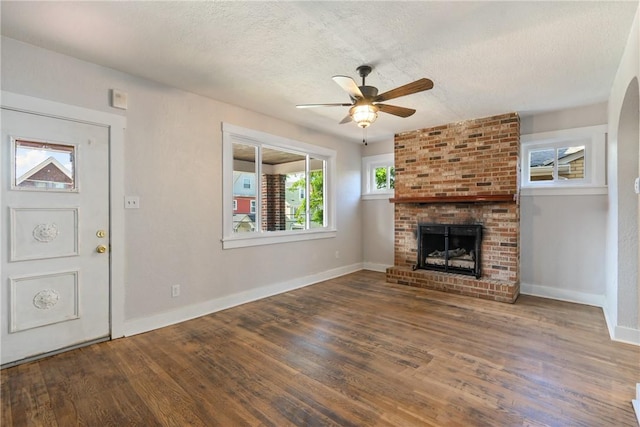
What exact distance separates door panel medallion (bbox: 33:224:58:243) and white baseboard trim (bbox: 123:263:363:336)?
1.00 meters

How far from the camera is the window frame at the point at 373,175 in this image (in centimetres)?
573

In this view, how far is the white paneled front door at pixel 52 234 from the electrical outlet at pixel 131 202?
0.15 metres

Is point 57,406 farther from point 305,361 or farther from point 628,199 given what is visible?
point 628,199

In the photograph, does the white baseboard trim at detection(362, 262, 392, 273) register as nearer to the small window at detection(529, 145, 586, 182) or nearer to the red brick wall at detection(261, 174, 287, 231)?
the red brick wall at detection(261, 174, 287, 231)

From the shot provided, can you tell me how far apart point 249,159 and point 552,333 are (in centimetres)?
396

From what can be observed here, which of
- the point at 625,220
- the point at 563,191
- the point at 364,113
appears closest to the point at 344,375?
the point at 364,113

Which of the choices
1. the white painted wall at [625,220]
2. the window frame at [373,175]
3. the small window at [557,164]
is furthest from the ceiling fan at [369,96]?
the window frame at [373,175]

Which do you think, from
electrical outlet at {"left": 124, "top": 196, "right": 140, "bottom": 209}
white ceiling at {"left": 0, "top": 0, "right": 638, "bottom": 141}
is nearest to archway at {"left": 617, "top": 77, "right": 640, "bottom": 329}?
white ceiling at {"left": 0, "top": 0, "right": 638, "bottom": 141}

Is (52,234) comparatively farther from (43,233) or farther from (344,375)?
(344,375)

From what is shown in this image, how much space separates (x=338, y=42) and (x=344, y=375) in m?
2.52

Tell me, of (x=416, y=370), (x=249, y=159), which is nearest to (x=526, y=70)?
(x=416, y=370)

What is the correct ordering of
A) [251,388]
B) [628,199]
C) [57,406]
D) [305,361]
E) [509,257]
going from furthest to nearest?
[509,257] → [628,199] → [305,361] → [251,388] → [57,406]

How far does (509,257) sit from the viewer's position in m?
4.09

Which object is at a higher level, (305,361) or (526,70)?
(526,70)
